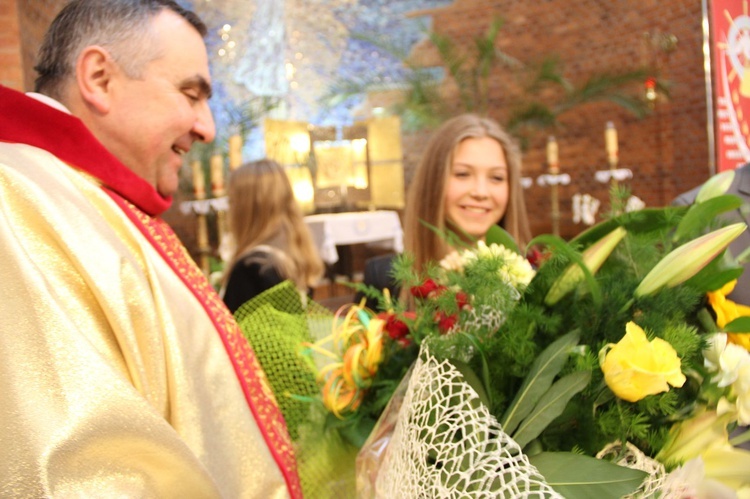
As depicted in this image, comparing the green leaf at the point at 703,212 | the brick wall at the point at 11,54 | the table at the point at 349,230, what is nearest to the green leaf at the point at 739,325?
the green leaf at the point at 703,212

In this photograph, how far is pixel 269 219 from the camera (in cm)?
309

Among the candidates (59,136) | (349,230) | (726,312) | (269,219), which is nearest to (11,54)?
(269,219)

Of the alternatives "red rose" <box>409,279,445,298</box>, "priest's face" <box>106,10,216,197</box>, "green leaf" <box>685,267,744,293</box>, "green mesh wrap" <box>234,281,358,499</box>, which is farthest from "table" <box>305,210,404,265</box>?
"green leaf" <box>685,267,744,293</box>

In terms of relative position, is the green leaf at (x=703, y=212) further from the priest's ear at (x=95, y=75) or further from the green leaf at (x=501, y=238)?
the priest's ear at (x=95, y=75)

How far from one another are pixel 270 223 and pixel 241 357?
6.47 feet

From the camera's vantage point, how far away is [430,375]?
2.76 ft

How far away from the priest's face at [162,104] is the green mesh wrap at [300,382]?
31cm

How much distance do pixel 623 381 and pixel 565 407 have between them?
0.27 ft

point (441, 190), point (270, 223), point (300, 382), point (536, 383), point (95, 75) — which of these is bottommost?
point (300, 382)

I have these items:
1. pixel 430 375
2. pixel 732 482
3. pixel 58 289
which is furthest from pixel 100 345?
pixel 732 482

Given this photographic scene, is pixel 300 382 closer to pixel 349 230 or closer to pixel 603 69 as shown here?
pixel 349 230

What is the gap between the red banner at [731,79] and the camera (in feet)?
6.42

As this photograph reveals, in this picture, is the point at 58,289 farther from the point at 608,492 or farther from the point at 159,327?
the point at 608,492

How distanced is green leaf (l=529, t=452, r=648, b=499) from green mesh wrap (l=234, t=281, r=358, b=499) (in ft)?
1.44
